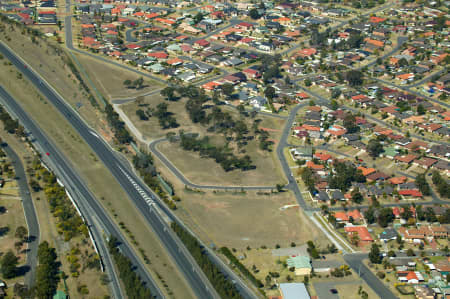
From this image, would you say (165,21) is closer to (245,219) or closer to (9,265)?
(245,219)

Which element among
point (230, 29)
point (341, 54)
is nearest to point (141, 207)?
point (341, 54)

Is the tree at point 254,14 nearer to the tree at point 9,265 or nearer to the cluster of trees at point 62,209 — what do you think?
the cluster of trees at point 62,209

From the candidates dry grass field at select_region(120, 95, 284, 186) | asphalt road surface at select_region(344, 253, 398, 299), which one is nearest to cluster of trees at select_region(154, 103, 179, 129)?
dry grass field at select_region(120, 95, 284, 186)

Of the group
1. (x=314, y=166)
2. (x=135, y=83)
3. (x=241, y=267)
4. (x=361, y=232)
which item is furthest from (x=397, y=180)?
(x=135, y=83)

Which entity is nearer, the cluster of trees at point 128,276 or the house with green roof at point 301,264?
the cluster of trees at point 128,276

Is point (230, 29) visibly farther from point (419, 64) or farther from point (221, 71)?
point (419, 64)

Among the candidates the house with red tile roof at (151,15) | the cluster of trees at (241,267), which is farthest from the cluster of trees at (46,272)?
the house with red tile roof at (151,15)
